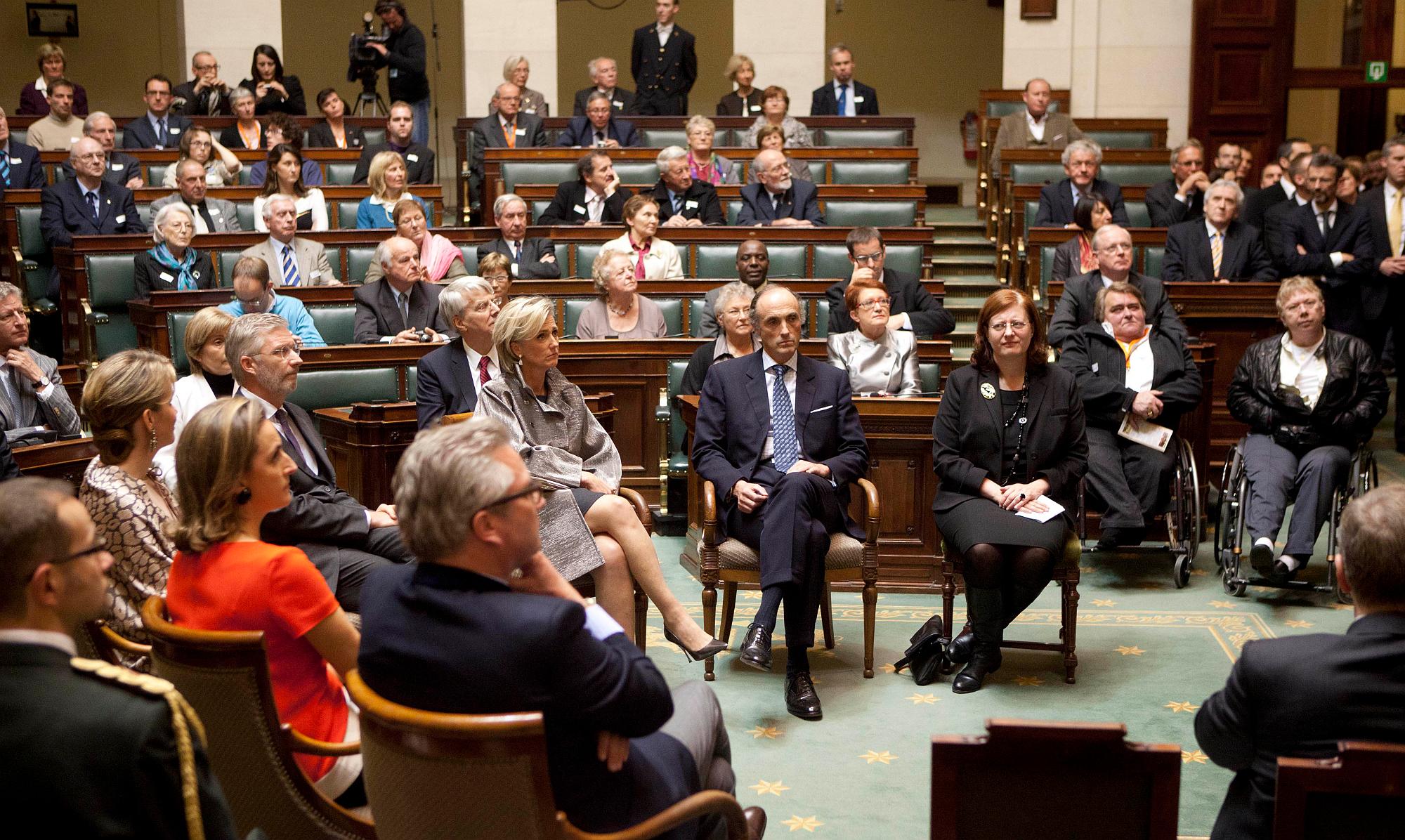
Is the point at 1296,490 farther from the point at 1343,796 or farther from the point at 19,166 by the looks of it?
the point at 19,166

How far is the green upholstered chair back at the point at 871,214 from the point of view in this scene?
8406 mm

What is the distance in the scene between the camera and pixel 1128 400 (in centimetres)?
534

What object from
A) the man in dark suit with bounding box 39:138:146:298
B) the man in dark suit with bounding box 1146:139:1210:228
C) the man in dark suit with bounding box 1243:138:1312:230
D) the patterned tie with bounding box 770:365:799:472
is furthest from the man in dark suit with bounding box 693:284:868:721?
the man in dark suit with bounding box 1243:138:1312:230

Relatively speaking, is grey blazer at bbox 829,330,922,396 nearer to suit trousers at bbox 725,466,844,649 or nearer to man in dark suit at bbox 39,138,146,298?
suit trousers at bbox 725,466,844,649

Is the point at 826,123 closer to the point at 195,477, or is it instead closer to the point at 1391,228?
the point at 1391,228

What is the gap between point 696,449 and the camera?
448 centimetres

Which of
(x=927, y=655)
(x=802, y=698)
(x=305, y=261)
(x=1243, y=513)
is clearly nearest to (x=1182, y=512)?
(x=1243, y=513)

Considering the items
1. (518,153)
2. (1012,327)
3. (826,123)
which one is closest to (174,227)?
(518,153)

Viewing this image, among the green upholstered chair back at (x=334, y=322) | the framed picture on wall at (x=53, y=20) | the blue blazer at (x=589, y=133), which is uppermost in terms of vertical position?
the framed picture on wall at (x=53, y=20)

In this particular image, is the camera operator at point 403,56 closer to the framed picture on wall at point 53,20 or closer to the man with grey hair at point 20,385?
the framed picture on wall at point 53,20

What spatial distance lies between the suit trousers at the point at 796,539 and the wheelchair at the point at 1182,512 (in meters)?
1.44

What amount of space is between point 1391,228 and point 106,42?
40.8 feet

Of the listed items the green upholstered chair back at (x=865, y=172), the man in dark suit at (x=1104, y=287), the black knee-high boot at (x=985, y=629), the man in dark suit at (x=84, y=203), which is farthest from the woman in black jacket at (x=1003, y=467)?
the man in dark suit at (x=84, y=203)

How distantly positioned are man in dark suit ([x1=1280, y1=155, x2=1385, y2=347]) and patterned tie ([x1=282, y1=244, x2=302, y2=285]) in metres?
5.42
